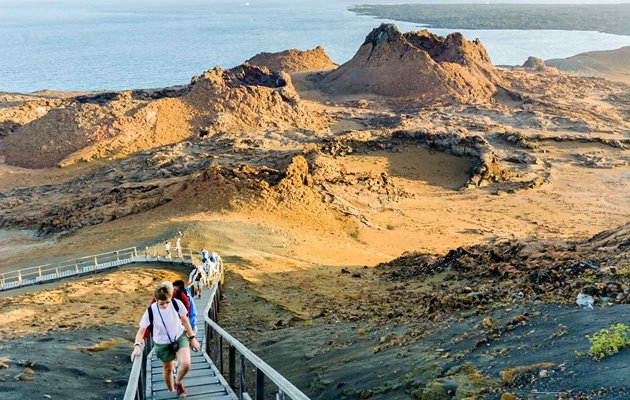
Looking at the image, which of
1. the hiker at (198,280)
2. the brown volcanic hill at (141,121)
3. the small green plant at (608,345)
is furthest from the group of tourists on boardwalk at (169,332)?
the brown volcanic hill at (141,121)

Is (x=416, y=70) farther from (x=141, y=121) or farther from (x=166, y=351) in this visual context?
(x=166, y=351)

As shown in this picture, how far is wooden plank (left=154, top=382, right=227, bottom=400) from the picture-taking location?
278 inches

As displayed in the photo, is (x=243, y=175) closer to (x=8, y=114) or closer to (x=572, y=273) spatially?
(x=572, y=273)

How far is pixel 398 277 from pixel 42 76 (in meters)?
103

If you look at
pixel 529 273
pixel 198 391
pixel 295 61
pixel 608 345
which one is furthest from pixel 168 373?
pixel 295 61

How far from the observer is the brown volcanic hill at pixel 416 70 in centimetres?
6506

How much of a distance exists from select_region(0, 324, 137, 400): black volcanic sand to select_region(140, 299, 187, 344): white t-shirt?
1356mm

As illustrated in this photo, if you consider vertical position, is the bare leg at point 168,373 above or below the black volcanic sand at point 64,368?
above

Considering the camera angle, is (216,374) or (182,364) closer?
(182,364)

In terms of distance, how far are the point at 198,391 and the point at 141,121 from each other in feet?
134

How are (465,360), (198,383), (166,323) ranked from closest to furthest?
(465,360) < (166,323) < (198,383)

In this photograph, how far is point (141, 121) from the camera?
45.4 meters

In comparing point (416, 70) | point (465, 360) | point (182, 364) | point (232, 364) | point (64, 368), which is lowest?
point (64, 368)

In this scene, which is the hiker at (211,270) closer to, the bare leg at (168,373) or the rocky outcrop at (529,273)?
the rocky outcrop at (529,273)
